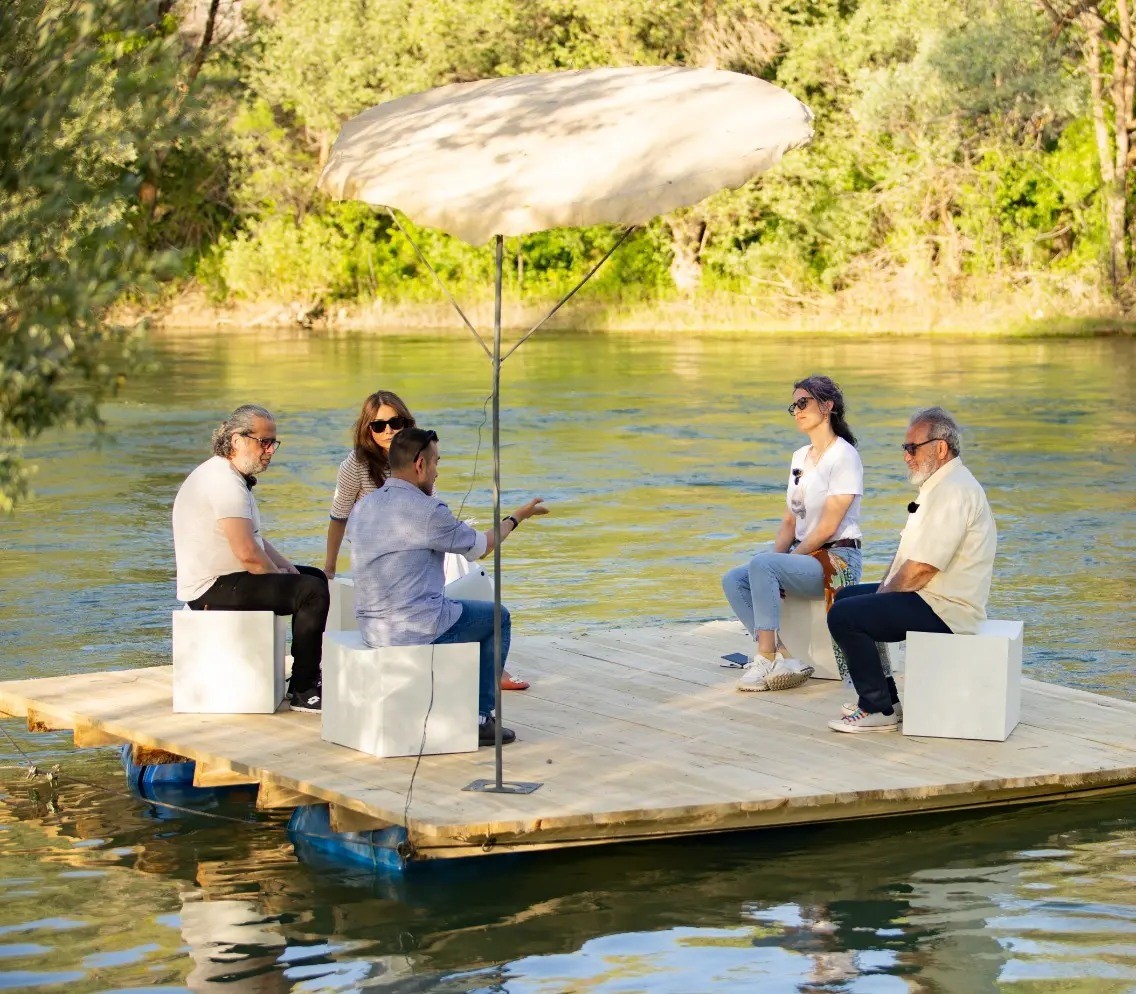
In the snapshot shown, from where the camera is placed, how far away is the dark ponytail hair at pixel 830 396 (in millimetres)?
8664

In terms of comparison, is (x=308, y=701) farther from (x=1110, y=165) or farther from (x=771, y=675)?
(x=1110, y=165)

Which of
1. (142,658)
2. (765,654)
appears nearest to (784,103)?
(765,654)

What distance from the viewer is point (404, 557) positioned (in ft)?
24.1

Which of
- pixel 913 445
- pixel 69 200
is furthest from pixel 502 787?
pixel 69 200

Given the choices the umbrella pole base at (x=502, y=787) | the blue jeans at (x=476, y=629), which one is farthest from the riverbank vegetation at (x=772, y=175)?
the umbrella pole base at (x=502, y=787)

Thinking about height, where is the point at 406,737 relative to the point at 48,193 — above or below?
below

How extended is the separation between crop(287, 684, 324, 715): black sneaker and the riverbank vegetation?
21.0 meters

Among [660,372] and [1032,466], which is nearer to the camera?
[1032,466]

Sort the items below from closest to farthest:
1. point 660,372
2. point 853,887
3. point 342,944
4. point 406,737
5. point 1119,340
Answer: point 342,944 → point 853,887 → point 406,737 → point 660,372 → point 1119,340

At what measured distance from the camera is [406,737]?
7324 millimetres

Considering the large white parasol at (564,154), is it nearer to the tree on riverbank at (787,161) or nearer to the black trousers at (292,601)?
the black trousers at (292,601)

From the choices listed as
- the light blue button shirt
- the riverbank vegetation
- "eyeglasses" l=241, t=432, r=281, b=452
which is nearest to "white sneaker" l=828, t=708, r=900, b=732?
the light blue button shirt

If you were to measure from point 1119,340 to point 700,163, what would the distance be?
3115 centimetres

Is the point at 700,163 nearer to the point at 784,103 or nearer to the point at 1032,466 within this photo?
the point at 784,103
